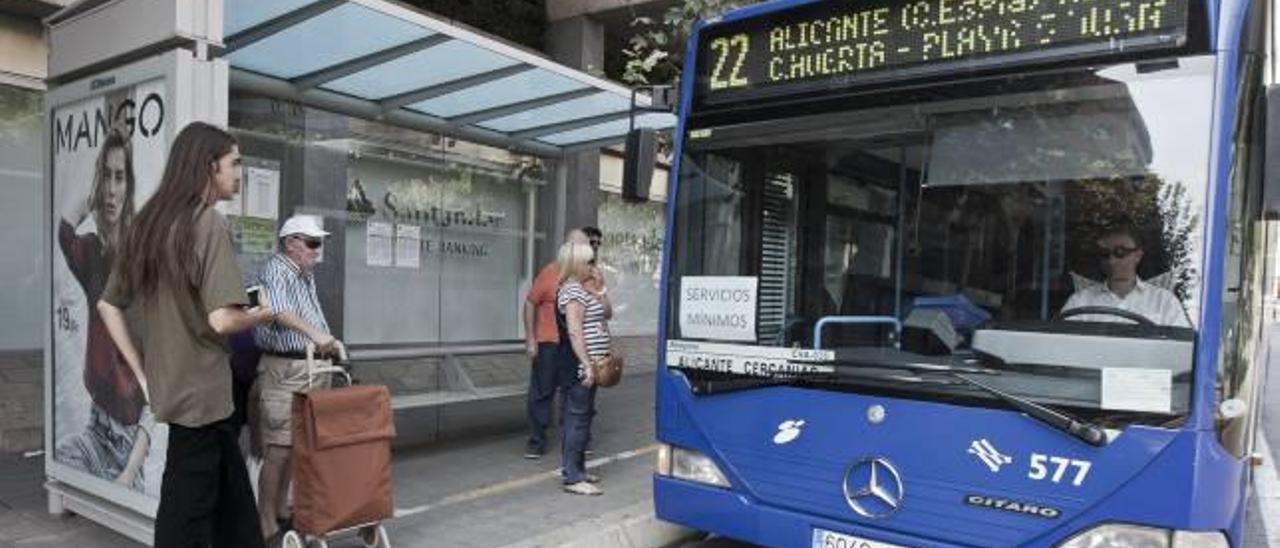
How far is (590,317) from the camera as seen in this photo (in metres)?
6.09

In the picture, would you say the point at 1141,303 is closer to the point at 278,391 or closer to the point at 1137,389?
the point at 1137,389

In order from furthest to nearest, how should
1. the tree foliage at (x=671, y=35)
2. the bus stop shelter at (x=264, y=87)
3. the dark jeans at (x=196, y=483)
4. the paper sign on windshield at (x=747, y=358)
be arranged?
the tree foliage at (x=671, y=35) < the bus stop shelter at (x=264, y=87) < the paper sign on windshield at (x=747, y=358) < the dark jeans at (x=196, y=483)

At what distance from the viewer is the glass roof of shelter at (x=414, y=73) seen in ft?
19.5

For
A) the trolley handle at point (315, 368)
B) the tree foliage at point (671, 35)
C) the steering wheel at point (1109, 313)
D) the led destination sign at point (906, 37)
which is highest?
the tree foliage at point (671, 35)

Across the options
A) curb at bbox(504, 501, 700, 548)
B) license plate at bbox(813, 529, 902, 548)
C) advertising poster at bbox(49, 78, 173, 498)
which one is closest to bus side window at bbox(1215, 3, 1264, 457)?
license plate at bbox(813, 529, 902, 548)

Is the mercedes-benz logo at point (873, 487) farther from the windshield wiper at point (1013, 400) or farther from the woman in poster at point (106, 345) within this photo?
the woman in poster at point (106, 345)

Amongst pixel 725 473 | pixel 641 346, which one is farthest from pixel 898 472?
pixel 641 346

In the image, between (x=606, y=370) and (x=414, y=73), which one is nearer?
(x=606, y=370)

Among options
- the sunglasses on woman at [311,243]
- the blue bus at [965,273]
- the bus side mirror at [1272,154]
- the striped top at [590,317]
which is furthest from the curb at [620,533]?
the bus side mirror at [1272,154]

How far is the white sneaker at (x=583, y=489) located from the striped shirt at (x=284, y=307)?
2141 millimetres

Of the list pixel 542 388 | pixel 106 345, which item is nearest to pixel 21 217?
pixel 106 345

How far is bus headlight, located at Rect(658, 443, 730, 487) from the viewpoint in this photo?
14.0 feet

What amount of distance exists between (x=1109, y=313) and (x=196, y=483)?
3114 mm

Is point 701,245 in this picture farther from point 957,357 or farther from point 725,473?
point 957,357
